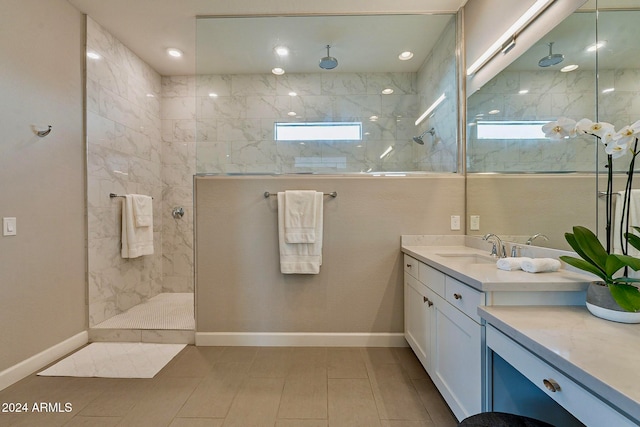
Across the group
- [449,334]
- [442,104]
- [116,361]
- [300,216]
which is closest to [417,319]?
[449,334]

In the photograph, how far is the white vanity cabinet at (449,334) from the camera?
1.20 meters

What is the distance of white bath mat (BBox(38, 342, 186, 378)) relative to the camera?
1.92 metres

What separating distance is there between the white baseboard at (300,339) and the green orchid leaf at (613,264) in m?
1.60

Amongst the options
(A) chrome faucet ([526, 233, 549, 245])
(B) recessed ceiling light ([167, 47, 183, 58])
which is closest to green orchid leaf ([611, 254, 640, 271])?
(A) chrome faucet ([526, 233, 549, 245])

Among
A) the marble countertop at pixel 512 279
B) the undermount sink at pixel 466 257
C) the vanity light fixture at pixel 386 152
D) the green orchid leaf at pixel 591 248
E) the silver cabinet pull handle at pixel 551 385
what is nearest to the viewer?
the silver cabinet pull handle at pixel 551 385

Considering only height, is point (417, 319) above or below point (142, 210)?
below

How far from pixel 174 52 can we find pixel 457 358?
140 inches

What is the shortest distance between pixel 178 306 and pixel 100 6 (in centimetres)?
272

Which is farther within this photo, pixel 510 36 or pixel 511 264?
pixel 510 36

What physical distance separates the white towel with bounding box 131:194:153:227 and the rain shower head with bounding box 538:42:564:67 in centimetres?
333

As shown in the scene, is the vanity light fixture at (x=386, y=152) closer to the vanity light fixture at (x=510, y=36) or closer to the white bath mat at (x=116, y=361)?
the vanity light fixture at (x=510, y=36)

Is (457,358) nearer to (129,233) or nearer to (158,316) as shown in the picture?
(158,316)

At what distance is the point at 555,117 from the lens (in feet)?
4.63

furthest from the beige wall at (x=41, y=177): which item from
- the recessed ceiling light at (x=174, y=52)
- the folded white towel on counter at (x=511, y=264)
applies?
the folded white towel on counter at (x=511, y=264)
